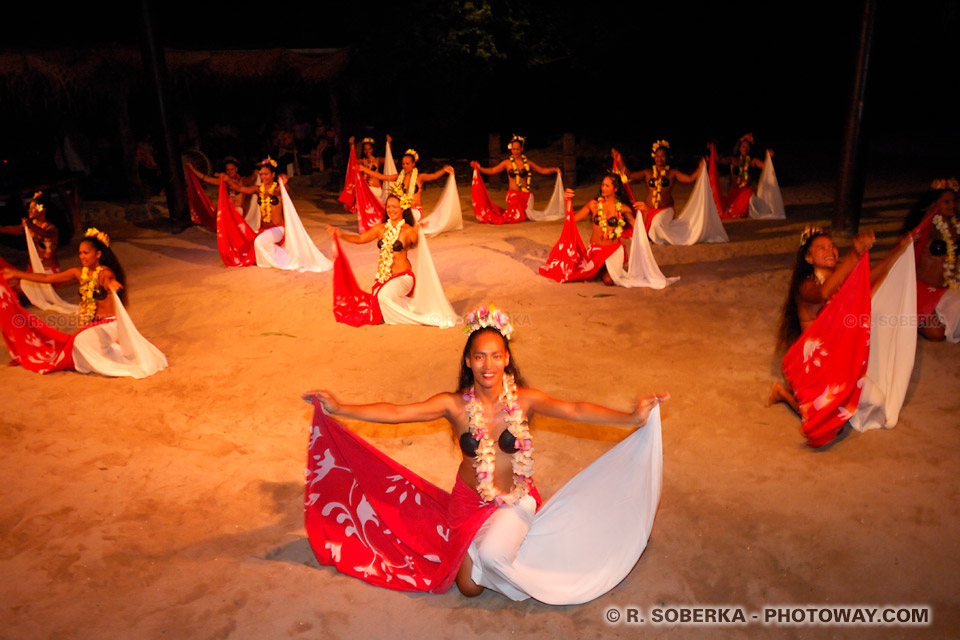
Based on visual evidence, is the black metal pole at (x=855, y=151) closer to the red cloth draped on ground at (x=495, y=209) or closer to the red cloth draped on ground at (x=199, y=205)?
the red cloth draped on ground at (x=495, y=209)

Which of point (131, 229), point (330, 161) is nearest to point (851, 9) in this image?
point (330, 161)

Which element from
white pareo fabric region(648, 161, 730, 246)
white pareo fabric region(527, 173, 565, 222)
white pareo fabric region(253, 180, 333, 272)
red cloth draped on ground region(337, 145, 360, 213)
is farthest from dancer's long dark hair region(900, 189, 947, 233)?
red cloth draped on ground region(337, 145, 360, 213)

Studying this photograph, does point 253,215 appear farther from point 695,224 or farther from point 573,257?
point 695,224

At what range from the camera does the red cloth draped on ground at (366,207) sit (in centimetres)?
1059

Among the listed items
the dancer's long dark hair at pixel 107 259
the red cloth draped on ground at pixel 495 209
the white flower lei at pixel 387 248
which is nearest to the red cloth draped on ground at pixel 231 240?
the white flower lei at pixel 387 248

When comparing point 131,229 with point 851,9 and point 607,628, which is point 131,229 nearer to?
point 607,628

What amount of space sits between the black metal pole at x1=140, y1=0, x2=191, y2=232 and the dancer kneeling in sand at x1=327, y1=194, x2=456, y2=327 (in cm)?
577

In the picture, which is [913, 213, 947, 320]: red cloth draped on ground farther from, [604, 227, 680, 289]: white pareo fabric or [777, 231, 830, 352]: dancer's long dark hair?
[604, 227, 680, 289]: white pareo fabric

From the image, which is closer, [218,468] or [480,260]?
[218,468]

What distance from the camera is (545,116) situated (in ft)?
64.2

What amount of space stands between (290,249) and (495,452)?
640cm

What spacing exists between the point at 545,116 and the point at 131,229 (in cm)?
1141

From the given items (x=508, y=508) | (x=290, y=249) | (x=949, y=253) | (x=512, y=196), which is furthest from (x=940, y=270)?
(x=290, y=249)

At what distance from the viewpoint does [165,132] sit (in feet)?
37.1
